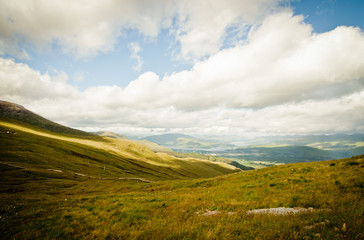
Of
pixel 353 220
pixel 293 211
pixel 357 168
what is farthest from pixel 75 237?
pixel 357 168

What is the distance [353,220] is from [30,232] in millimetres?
15770

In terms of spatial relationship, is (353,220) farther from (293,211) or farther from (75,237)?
(75,237)

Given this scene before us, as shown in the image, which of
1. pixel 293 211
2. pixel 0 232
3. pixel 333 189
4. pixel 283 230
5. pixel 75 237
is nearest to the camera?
pixel 283 230

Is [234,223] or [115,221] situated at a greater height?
[234,223]

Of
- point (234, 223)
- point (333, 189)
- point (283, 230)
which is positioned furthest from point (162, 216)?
point (333, 189)

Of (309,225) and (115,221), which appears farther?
(115,221)

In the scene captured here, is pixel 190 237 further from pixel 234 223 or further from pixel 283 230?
pixel 283 230

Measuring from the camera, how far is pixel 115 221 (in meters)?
9.47

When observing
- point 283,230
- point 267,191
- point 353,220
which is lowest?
point 267,191

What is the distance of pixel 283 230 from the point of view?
6.48 m

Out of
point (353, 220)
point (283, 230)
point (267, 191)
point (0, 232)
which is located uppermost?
point (353, 220)

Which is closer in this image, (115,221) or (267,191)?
(115,221)

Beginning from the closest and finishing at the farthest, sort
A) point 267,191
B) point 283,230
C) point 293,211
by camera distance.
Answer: point 283,230, point 293,211, point 267,191

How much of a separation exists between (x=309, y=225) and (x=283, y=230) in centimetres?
154
